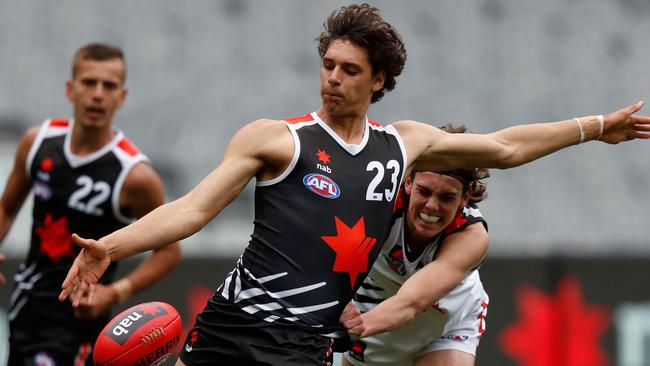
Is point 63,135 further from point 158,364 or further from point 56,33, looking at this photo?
point 56,33

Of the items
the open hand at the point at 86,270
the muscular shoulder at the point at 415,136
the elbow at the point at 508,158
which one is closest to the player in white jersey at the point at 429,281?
the elbow at the point at 508,158

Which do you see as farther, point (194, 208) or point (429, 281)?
point (429, 281)

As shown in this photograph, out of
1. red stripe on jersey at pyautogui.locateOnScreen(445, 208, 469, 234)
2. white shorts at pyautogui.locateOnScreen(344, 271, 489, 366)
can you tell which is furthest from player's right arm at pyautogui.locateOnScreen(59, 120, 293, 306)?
white shorts at pyautogui.locateOnScreen(344, 271, 489, 366)

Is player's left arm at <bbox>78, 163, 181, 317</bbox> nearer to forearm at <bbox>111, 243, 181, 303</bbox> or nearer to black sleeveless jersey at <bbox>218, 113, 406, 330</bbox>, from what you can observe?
forearm at <bbox>111, 243, 181, 303</bbox>

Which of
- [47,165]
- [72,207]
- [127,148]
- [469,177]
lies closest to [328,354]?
[469,177]

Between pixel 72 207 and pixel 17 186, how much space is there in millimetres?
462

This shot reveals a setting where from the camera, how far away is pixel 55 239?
6.78 m

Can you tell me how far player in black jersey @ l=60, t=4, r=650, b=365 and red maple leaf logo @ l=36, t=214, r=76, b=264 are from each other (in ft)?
6.64

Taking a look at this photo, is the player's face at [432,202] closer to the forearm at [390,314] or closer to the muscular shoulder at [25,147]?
the forearm at [390,314]

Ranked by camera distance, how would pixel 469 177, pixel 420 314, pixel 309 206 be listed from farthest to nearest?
pixel 420 314
pixel 469 177
pixel 309 206

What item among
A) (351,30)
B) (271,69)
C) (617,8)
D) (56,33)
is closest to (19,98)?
(56,33)

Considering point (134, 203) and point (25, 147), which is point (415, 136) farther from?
point (25, 147)

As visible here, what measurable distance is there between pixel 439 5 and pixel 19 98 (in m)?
4.70

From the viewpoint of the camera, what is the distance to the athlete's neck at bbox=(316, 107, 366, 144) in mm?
5023
